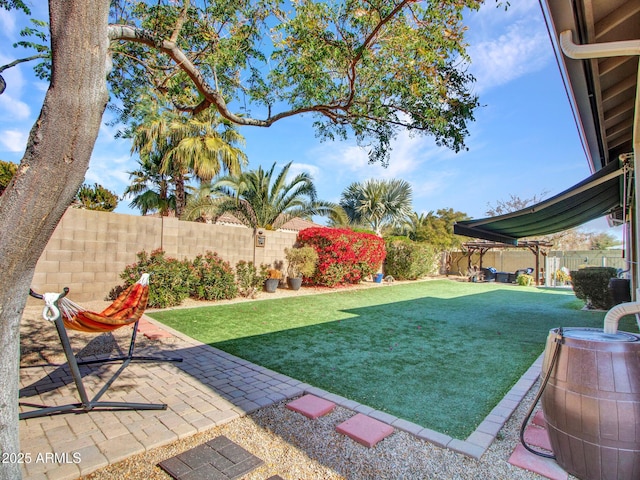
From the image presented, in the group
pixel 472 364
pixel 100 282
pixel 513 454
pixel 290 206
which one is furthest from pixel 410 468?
pixel 290 206

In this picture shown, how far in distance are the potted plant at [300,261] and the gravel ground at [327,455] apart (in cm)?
1011

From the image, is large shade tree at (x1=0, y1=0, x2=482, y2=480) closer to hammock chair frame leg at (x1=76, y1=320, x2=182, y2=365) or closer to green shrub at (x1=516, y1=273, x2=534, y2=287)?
hammock chair frame leg at (x1=76, y1=320, x2=182, y2=365)

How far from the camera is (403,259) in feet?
64.7

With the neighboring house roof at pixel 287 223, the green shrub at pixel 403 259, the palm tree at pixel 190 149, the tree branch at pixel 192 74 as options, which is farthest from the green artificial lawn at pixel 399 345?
the neighboring house roof at pixel 287 223

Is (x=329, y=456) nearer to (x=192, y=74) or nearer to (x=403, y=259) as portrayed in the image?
(x=192, y=74)

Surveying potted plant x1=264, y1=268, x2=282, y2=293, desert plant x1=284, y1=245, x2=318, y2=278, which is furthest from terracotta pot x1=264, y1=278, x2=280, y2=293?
desert plant x1=284, y1=245, x2=318, y2=278

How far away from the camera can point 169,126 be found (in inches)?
642

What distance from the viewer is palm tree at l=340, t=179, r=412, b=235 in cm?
2856

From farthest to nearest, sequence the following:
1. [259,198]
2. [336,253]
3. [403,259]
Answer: [403,259] → [259,198] → [336,253]

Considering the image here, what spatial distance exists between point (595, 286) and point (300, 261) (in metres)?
9.83

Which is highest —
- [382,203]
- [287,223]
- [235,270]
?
[382,203]

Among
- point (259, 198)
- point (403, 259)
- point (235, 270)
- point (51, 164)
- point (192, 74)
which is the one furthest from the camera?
point (403, 259)

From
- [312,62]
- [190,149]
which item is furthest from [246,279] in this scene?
[190,149]

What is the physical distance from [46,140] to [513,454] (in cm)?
393
